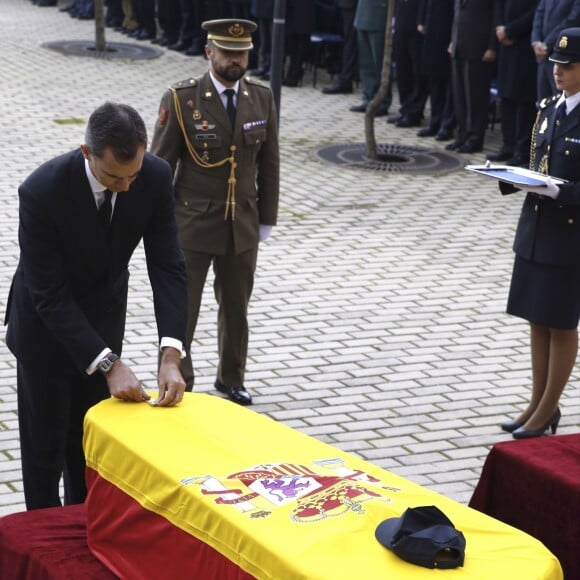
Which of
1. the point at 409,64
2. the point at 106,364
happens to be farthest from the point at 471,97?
the point at 106,364

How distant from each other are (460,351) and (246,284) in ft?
5.13

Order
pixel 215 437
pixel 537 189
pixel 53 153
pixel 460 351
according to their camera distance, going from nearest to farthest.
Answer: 1. pixel 215 437
2. pixel 537 189
3. pixel 460 351
4. pixel 53 153

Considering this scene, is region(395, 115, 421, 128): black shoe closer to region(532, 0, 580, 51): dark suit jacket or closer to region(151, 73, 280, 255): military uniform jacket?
region(532, 0, 580, 51): dark suit jacket

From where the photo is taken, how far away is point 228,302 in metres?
6.50

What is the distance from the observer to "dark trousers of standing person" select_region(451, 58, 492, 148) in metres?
12.6

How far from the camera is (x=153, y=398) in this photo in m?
3.98

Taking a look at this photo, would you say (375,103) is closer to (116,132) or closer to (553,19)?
(553,19)

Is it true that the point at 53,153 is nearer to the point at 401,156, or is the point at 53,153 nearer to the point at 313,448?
the point at 401,156

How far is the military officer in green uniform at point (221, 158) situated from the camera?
616 cm

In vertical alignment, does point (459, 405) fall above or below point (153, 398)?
below

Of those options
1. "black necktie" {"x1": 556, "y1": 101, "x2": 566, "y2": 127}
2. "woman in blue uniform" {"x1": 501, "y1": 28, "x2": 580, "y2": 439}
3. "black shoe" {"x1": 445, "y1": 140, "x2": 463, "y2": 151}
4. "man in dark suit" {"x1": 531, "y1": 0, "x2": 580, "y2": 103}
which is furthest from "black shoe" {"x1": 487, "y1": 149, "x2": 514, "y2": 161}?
Answer: "black necktie" {"x1": 556, "y1": 101, "x2": 566, "y2": 127}

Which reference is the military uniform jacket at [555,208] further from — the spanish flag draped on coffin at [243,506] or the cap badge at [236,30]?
the spanish flag draped on coffin at [243,506]

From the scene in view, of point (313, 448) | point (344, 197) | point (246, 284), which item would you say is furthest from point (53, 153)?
point (313, 448)

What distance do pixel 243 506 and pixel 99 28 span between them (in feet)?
50.4
